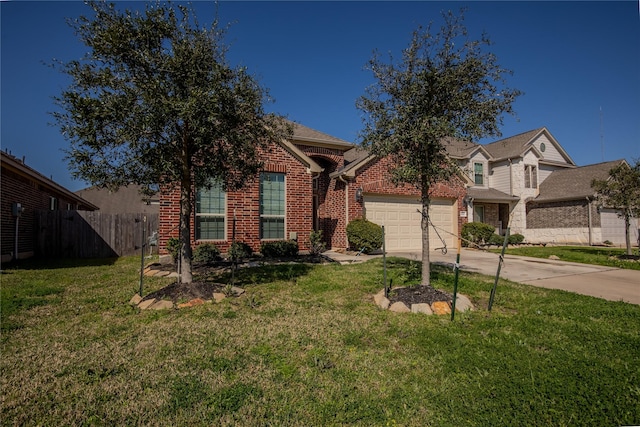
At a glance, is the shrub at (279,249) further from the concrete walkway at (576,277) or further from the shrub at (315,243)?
the concrete walkway at (576,277)

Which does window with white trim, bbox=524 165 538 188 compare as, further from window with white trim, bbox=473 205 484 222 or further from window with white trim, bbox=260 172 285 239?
window with white trim, bbox=260 172 285 239

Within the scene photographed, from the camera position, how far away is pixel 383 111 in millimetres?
6273

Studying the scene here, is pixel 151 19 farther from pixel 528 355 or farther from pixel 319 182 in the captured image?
pixel 319 182

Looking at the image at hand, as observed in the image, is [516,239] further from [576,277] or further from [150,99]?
[150,99]

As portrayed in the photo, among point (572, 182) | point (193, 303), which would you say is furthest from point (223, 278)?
point (572, 182)

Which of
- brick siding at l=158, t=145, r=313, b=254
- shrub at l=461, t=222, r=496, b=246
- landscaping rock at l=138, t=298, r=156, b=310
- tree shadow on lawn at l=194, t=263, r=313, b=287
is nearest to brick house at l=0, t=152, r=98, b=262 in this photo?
brick siding at l=158, t=145, r=313, b=254

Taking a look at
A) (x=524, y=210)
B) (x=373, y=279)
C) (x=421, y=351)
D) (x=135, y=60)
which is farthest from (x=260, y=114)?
(x=524, y=210)

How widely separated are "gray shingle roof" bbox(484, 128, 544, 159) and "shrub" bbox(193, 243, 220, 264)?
19.3 metres

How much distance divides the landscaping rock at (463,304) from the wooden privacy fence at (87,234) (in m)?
11.9

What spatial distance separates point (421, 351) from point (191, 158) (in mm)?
5392

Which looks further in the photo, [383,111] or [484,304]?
[383,111]

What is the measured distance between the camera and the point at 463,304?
5398 mm

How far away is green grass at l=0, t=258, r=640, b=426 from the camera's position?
2625 mm

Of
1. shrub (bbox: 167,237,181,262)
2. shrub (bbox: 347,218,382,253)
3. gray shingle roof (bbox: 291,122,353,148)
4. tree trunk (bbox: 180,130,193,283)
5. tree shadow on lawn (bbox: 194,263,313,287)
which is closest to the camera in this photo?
tree trunk (bbox: 180,130,193,283)
